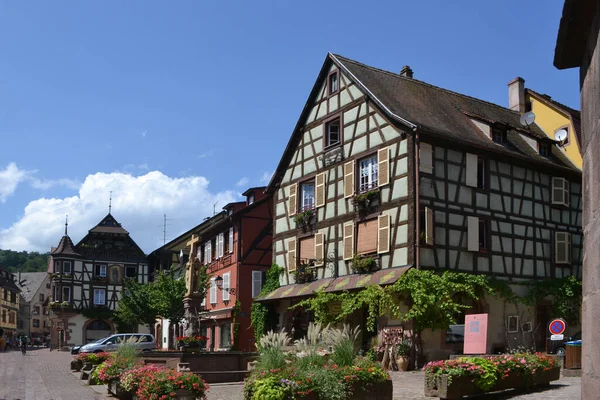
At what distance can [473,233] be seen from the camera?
2616 cm

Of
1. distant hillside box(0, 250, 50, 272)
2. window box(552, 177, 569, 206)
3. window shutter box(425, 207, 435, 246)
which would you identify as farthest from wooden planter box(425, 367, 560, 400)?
distant hillside box(0, 250, 50, 272)

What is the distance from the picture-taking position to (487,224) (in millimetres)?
26922

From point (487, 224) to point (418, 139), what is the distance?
4.25 meters

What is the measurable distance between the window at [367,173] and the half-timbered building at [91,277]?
4481cm

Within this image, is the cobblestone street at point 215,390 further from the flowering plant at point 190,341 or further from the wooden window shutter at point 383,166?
the wooden window shutter at point 383,166

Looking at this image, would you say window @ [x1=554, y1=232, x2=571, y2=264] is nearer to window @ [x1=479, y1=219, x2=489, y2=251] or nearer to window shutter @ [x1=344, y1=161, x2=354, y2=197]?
window @ [x1=479, y1=219, x2=489, y2=251]

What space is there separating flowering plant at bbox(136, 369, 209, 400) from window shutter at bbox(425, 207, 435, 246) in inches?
502

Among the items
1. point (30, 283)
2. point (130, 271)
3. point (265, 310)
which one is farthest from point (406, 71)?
point (30, 283)

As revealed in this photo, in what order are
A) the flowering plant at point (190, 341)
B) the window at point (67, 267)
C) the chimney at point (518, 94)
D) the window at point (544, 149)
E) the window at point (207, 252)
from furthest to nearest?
the window at point (67, 267)
the window at point (207, 252)
the chimney at point (518, 94)
the window at point (544, 149)
the flowering plant at point (190, 341)

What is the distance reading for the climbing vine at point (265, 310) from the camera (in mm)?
32281

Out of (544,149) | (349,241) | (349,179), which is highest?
(544,149)

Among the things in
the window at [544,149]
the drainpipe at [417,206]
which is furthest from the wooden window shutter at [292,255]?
the window at [544,149]

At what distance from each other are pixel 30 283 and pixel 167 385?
108467mm

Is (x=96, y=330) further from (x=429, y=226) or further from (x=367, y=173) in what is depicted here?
(x=429, y=226)
